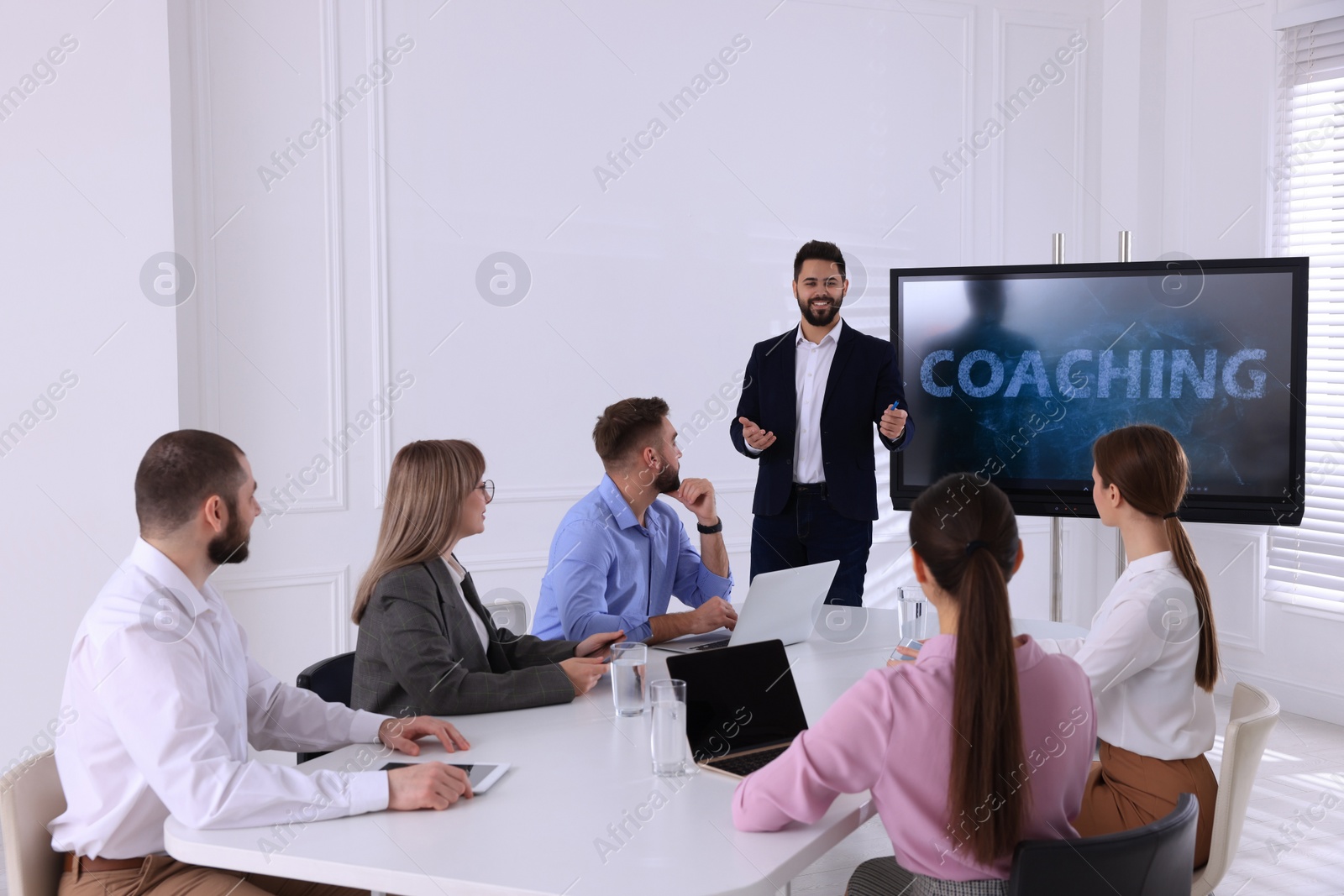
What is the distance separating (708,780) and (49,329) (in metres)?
2.92

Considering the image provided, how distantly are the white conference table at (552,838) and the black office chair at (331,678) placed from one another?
1.43ft

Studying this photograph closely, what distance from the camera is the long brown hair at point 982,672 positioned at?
4.86 ft

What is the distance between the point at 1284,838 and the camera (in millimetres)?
3465

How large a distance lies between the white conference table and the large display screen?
271 centimetres

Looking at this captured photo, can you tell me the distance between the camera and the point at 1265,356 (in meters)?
3.91

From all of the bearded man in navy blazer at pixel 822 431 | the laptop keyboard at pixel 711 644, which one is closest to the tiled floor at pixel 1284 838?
the laptop keyboard at pixel 711 644

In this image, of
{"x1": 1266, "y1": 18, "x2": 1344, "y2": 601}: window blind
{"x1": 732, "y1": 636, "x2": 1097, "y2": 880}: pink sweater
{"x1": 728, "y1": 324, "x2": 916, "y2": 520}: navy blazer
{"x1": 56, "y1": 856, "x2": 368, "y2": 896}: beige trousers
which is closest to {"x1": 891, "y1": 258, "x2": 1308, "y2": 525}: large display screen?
{"x1": 728, "y1": 324, "x2": 916, "y2": 520}: navy blazer

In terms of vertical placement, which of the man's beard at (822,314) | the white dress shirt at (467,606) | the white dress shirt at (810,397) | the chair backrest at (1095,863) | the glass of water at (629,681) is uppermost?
the man's beard at (822,314)

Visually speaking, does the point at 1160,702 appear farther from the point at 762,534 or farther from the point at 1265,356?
the point at 1265,356

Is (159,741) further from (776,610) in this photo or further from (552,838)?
(776,610)

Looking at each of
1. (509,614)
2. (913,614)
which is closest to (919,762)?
(913,614)

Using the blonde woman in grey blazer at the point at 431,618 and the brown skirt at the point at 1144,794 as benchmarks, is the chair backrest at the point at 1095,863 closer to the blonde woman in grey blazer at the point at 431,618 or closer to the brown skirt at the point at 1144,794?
the brown skirt at the point at 1144,794

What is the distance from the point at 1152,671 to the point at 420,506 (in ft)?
4.93

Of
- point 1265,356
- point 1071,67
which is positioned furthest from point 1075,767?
point 1071,67
